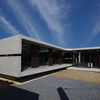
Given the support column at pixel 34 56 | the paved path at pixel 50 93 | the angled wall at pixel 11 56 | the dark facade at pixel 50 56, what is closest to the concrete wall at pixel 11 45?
the angled wall at pixel 11 56

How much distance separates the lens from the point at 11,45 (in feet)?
18.5

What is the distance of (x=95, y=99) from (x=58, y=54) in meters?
9.44

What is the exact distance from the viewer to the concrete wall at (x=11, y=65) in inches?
195

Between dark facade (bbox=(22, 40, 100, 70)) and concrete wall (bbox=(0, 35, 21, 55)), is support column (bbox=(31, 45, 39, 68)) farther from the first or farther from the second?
concrete wall (bbox=(0, 35, 21, 55))

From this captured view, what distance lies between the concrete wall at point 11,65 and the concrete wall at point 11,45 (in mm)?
437

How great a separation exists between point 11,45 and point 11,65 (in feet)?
4.65

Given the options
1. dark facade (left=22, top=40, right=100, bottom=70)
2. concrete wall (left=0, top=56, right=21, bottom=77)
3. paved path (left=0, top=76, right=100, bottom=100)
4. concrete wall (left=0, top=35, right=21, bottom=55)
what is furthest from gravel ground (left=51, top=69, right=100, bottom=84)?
concrete wall (left=0, top=35, right=21, bottom=55)

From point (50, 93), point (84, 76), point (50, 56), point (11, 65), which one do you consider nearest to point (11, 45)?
point (11, 65)

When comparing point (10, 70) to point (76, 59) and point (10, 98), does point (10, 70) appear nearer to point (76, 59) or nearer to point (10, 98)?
point (10, 98)

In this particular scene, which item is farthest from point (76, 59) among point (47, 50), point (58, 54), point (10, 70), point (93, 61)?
point (10, 70)

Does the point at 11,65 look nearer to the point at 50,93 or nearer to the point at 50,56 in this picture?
the point at 50,93

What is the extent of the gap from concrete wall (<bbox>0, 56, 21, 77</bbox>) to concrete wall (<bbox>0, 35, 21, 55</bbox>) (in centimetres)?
44

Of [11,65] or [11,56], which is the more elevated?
[11,56]

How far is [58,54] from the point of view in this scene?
12328mm
